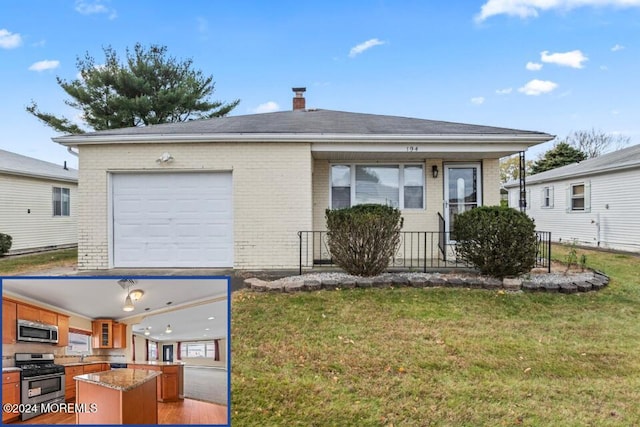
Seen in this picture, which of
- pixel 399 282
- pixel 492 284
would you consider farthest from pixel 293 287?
pixel 492 284

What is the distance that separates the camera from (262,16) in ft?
48.8

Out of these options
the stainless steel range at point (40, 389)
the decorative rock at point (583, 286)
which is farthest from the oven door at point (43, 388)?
the decorative rock at point (583, 286)

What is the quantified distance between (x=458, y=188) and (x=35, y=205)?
47.6ft

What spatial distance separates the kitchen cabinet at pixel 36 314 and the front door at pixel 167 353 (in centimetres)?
50

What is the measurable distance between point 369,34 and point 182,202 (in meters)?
12.3

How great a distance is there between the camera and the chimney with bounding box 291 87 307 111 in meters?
12.5

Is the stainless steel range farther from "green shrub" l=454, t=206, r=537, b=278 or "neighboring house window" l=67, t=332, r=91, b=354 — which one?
"green shrub" l=454, t=206, r=537, b=278

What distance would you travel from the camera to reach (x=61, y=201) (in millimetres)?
15188

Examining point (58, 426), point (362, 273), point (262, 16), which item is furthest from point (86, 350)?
point (262, 16)

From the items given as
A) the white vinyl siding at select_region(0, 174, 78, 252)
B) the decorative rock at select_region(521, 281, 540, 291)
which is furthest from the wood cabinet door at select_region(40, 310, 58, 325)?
the white vinyl siding at select_region(0, 174, 78, 252)

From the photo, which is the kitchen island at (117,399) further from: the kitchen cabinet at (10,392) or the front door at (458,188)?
the front door at (458,188)

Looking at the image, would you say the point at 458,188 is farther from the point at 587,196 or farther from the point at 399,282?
the point at 587,196

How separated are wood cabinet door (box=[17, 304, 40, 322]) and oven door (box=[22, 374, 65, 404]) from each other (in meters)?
0.25

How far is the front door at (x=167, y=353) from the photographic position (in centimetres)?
173
